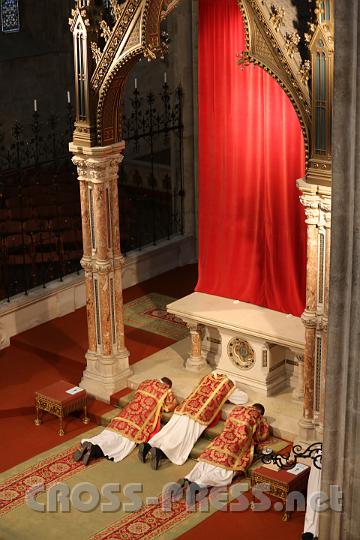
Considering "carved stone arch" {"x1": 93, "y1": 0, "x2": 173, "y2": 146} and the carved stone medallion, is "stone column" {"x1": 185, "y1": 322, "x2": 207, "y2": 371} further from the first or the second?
"carved stone arch" {"x1": 93, "y1": 0, "x2": 173, "y2": 146}

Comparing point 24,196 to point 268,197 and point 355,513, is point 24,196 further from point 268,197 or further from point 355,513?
point 355,513

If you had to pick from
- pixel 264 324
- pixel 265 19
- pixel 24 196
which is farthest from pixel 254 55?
pixel 24 196

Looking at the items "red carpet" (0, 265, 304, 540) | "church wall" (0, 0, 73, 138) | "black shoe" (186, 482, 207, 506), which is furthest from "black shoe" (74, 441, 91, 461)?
"church wall" (0, 0, 73, 138)

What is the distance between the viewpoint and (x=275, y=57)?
388 inches

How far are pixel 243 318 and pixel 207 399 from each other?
3.40 ft

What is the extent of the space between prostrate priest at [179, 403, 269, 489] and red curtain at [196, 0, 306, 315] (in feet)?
5.19

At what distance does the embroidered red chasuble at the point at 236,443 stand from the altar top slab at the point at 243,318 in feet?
3.00

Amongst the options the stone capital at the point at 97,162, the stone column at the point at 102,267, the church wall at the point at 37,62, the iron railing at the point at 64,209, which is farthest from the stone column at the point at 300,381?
the church wall at the point at 37,62

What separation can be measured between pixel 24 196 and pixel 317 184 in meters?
7.21

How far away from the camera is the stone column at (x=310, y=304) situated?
9.82 metres

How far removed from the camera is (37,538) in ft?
32.1

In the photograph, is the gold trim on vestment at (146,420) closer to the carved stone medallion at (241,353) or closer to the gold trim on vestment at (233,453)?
the gold trim on vestment at (233,453)

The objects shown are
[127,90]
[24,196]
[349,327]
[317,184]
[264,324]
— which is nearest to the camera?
[349,327]

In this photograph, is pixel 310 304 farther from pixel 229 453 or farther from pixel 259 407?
pixel 229 453
